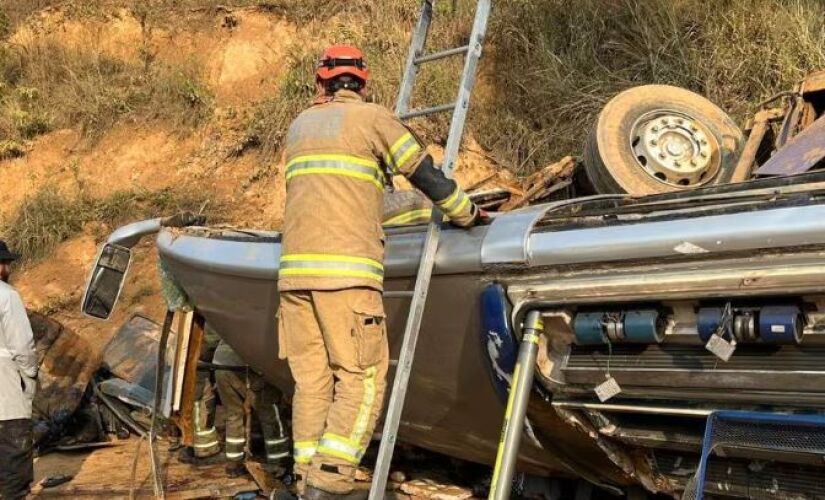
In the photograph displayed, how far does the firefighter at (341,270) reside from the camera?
118 inches

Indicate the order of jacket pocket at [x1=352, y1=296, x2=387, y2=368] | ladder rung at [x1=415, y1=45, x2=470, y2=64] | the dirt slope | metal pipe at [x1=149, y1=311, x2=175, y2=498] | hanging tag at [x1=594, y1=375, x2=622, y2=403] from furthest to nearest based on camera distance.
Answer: the dirt slope → metal pipe at [x1=149, y1=311, x2=175, y2=498] → ladder rung at [x1=415, y1=45, x2=470, y2=64] → jacket pocket at [x1=352, y1=296, x2=387, y2=368] → hanging tag at [x1=594, y1=375, x2=622, y2=403]

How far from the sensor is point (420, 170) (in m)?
3.00

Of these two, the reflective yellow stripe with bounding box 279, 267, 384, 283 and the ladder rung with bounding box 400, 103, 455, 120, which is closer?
the reflective yellow stripe with bounding box 279, 267, 384, 283

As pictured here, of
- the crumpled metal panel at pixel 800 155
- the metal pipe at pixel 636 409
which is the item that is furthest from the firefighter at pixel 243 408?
the crumpled metal panel at pixel 800 155

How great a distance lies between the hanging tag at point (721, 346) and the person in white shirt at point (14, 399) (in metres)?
3.61

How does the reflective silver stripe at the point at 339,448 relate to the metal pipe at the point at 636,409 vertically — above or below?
below

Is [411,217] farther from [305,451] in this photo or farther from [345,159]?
[305,451]

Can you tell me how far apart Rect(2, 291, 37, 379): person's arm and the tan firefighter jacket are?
2079 mm

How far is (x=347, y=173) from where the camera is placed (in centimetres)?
310

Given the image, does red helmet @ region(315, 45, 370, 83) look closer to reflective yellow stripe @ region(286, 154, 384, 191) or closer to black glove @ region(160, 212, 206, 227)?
reflective yellow stripe @ region(286, 154, 384, 191)

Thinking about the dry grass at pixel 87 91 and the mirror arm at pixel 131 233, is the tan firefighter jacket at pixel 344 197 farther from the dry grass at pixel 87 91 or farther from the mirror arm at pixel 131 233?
the dry grass at pixel 87 91

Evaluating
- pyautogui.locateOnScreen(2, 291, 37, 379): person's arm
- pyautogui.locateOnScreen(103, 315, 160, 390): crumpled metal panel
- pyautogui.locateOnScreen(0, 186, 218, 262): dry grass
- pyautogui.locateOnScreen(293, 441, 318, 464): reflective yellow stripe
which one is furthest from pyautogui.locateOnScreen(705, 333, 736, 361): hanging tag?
pyautogui.locateOnScreen(0, 186, 218, 262): dry grass

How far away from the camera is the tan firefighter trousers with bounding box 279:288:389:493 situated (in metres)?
2.96

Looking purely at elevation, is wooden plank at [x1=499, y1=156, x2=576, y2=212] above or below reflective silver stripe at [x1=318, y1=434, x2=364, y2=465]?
above
